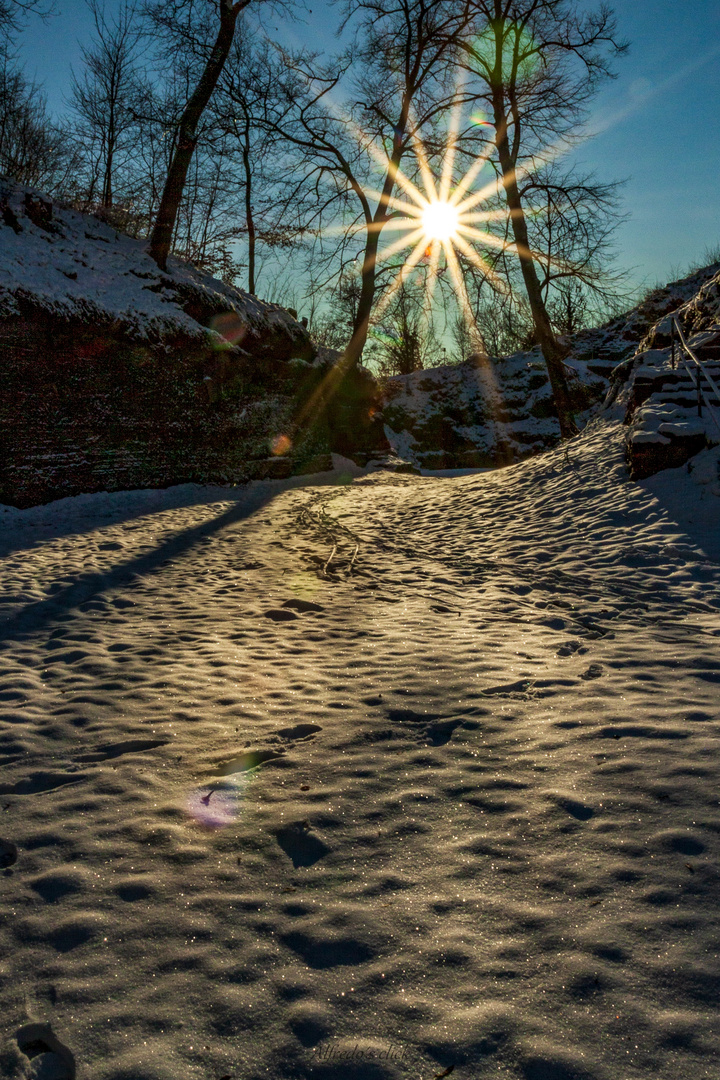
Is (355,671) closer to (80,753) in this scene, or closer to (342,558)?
(80,753)

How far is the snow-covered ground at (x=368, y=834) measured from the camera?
62.9 inches

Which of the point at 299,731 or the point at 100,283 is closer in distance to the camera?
the point at 299,731

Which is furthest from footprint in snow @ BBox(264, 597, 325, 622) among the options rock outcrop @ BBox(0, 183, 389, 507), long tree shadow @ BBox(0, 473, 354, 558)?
rock outcrop @ BBox(0, 183, 389, 507)

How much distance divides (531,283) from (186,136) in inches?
352

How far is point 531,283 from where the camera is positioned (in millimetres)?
14242

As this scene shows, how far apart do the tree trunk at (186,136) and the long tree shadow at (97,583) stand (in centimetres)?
765

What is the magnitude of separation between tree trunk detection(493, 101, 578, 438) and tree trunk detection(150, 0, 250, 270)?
22.1 feet

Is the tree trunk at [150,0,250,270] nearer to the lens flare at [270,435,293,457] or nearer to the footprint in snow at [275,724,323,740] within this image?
the lens flare at [270,435,293,457]

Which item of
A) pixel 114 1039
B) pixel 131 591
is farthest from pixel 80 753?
pixel 131 591

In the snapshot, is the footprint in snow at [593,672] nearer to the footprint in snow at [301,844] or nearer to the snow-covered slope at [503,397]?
the footprint in snow at [301,844]

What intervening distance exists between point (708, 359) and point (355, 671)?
291 inches

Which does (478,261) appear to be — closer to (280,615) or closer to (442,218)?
(442,218)

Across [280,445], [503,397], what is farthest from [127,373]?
[503,397]

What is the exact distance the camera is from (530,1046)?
1.53m
